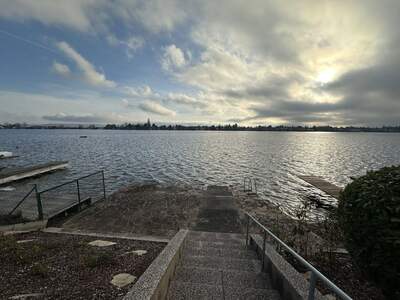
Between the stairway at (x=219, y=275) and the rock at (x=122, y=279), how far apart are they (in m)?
0.68

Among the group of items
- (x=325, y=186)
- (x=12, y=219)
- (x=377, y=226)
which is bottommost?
(x=325, y=186)

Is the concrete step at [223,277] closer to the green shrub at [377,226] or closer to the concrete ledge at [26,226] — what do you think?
the green shrub at [377,226]

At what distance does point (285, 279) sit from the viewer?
288 cm

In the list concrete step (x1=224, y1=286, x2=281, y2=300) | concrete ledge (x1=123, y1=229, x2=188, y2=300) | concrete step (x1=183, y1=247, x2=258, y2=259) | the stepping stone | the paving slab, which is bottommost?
concrete step (x1=183, y1=247, x2=258, y2=259)

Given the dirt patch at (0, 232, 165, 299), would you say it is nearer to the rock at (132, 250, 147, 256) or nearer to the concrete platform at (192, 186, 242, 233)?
the rock at (132, 250, 147, 256)

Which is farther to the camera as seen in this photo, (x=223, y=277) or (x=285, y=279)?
(x=223, y=277)

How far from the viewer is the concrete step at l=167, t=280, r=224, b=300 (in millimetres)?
2941

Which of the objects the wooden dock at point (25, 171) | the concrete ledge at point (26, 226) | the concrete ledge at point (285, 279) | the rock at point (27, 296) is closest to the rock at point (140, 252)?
the rock at point (27, 296)

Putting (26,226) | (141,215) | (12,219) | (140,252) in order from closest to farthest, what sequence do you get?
(140,252)
(26,226)
(12,219)
(141,215)

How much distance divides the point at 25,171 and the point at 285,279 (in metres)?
25.0

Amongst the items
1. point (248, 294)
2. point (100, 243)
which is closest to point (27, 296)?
point (100, 243)

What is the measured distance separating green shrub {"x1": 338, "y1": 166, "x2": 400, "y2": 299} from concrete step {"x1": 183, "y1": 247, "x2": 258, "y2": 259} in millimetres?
2392

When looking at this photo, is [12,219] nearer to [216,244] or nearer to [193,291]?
[216,244]

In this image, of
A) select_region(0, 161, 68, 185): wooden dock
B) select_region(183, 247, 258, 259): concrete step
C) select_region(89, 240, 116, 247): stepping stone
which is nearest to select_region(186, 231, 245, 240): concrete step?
select_region(183, 247, 258, 259): concrete step
